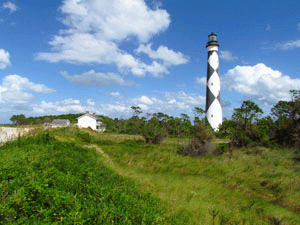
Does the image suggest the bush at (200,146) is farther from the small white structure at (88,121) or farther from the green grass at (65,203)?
the small white structure at (88,121)

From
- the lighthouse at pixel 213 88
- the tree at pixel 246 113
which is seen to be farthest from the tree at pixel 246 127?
the lighthouse at pixel 213 88

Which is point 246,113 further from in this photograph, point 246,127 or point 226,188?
point 226,188

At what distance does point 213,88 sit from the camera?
32.7 meters

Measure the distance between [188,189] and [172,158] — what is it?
197 inches

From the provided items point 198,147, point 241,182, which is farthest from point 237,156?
point 241,182

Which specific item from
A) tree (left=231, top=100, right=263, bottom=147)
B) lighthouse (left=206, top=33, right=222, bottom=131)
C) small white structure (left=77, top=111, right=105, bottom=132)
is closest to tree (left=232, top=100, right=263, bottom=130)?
tree (left=231, top=100, right=263, bottom=147)

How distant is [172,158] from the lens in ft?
36.5

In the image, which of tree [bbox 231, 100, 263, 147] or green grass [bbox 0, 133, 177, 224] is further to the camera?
tree [bbox 231, 100, 263, 147]

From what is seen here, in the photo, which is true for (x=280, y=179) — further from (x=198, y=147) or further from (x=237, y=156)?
(x=198, y=147)

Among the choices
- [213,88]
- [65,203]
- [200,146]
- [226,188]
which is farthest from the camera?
[213,88]

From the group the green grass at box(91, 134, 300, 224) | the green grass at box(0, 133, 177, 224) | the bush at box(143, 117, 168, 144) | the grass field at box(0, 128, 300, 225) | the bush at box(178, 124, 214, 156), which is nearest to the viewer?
the green grass at box(0, 133, 177, 224)

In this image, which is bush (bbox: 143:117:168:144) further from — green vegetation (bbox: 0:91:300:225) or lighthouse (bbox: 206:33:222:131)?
lighthouse (bbox: 206:33:222:131)

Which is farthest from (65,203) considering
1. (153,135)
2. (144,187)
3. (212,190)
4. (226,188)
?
(153,135)

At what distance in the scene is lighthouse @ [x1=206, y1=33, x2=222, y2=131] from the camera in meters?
32.3
